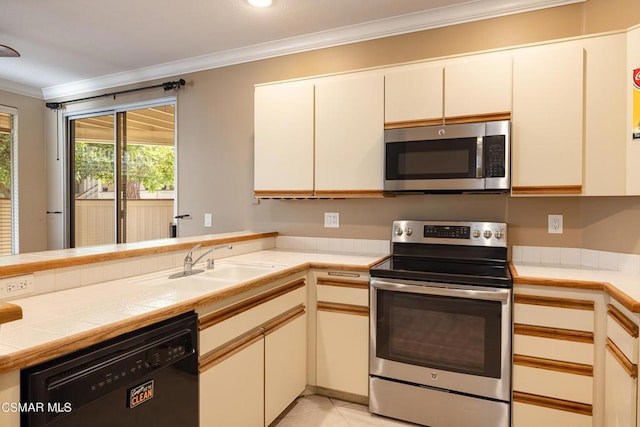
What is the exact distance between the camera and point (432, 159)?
2312 millimetres

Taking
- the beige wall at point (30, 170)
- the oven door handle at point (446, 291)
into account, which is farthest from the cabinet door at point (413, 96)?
the beige wall at point (30, 170)

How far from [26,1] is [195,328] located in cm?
258

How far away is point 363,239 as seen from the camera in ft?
9.46

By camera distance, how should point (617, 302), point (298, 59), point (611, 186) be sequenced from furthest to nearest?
1. point (298, 59)
2. point (611, 186)
3. point (617, 302)

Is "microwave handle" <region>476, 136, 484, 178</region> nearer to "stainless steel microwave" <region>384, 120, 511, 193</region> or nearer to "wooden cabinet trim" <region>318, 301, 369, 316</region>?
"stainless steel microwave" <region>384, 120, 511, 193</region>

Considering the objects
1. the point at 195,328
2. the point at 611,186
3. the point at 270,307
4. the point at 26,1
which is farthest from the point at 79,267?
the point at 611,186

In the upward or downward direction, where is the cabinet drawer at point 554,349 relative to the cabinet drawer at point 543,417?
upward

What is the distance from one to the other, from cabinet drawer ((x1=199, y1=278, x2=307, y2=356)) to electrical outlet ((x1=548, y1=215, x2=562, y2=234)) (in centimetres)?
160

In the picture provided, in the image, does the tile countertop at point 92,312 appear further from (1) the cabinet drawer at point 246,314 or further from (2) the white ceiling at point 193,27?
(2) the white ceiling at point 193,27

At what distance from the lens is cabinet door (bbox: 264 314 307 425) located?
2.00 m

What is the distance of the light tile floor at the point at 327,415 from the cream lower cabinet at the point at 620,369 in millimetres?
1008

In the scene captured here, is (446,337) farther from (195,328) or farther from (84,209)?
(84,209)

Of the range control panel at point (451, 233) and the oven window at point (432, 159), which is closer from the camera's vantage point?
the oven window at point (432, 159)

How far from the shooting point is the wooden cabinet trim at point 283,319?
1.99 m
